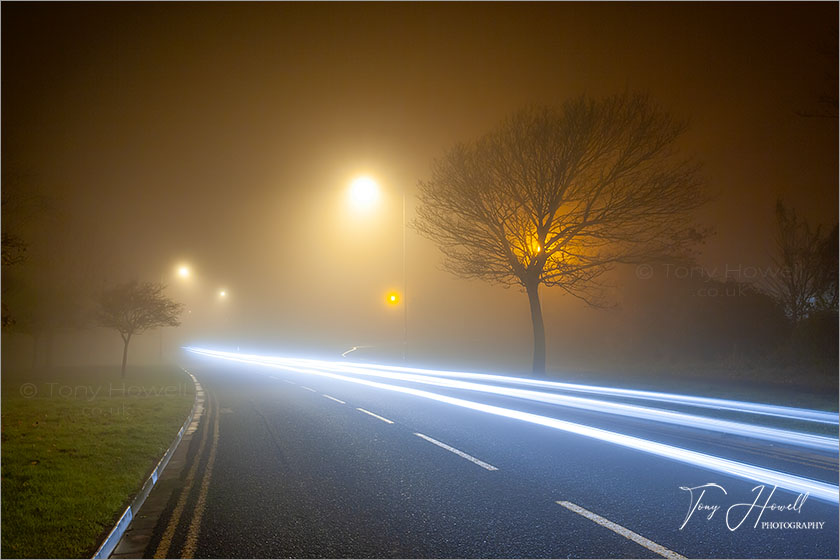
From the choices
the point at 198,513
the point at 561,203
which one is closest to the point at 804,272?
the point at 561,203

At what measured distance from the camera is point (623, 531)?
494 centimetres

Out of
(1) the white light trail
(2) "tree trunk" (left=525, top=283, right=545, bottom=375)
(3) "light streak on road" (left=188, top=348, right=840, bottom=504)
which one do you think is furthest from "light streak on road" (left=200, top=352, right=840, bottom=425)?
(2) "tree trunk" (left=525, top=283, right=545, bottom=375)

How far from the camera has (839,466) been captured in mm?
6875

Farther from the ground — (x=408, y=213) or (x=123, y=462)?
(x=408, y=213)

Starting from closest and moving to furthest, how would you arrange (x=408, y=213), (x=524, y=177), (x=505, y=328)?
(x=524, y=177) → (x=408, y=213) → (x=505, y=328)

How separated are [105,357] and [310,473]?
→ 5948 cm

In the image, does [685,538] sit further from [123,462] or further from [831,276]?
[831,276]

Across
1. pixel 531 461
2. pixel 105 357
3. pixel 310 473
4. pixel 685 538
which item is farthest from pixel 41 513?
pixel 105 357

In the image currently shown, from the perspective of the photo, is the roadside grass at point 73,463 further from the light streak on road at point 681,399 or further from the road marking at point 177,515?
the light streak on road at point 681,399

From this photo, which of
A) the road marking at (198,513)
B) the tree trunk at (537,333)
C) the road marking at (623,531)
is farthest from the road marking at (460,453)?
the tree trunk at (537,333)

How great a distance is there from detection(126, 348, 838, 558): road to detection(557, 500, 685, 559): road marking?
2 centimetres

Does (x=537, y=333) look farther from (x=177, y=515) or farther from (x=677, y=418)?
(x=177, y=515)
